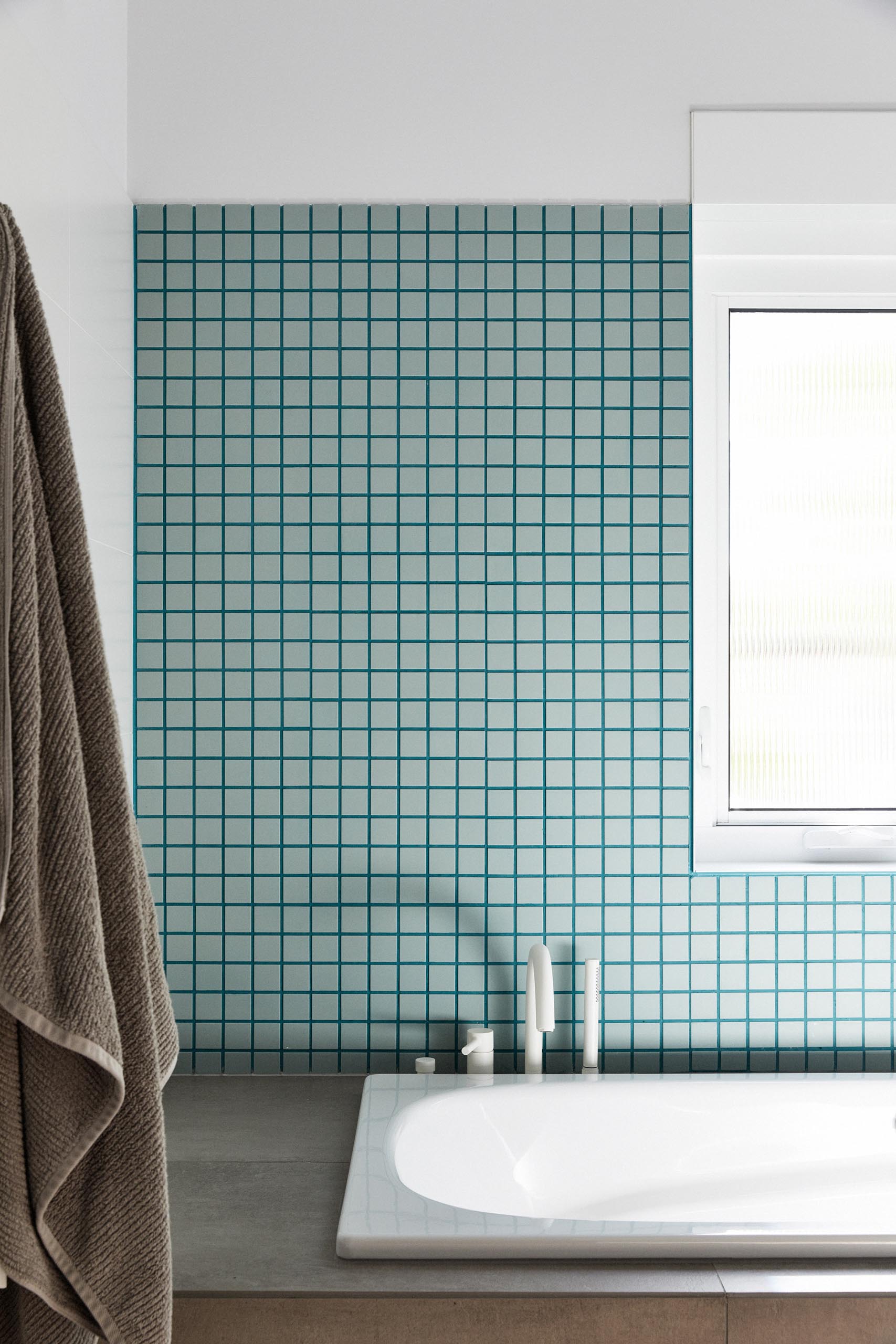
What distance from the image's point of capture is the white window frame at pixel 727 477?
71.0 inches

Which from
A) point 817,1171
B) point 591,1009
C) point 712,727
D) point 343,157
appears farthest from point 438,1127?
point 343,157

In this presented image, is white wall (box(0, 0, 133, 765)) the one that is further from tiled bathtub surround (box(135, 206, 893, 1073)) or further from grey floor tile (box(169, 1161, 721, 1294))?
grey floor tile (box(169, 1161, 721, 1294))

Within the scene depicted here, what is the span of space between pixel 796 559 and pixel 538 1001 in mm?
856

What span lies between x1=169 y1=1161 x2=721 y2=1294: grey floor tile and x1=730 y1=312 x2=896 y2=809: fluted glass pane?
88cm

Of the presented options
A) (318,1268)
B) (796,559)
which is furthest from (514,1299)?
(796,559)

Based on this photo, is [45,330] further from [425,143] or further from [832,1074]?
[832,1074]

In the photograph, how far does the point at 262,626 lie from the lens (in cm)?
172

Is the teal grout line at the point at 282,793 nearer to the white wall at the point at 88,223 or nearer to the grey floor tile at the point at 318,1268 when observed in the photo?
the white wall at the point at 88,223

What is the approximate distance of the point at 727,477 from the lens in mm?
1838

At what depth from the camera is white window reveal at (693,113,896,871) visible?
6.00 ft

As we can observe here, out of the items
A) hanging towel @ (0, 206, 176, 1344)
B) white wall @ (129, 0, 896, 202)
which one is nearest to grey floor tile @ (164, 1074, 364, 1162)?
hanging towel @ (0, 206, 176, 1344)

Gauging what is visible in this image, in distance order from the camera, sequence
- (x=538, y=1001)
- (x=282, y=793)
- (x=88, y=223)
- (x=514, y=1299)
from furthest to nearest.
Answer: (x=282, y=793), (x=538, y=1001), (x=88, y=223), (x=514, y=1299)

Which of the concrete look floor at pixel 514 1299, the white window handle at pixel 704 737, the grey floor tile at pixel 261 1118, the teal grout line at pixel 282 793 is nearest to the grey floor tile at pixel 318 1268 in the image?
the concrete look floor at pixel 514 1299

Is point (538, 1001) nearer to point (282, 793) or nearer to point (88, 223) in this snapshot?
point (282, 793)
